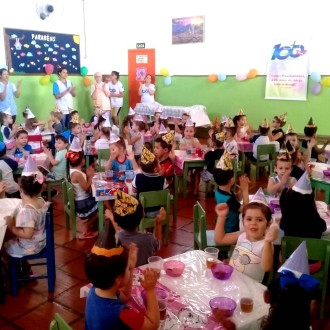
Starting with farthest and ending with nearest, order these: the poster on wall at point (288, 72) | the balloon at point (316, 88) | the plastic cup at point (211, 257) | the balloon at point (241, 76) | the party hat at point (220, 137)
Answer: the balloon at point (241, 76) < the poster on wall at point (288, 72) < the balloon at point (316, 88) < the party hat at point (220, 137) < the plastic cup at point (211, 257)

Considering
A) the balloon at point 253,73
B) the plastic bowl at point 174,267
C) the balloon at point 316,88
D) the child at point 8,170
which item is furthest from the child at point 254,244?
the balloon at point 253,73

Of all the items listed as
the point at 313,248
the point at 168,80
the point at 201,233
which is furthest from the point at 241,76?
the point at 313,248

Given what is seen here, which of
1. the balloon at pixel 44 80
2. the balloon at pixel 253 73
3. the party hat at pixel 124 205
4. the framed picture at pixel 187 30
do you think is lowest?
the party hat at pixel 124 205

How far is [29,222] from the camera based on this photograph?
321 cm

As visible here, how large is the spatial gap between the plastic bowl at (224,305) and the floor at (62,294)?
143cm

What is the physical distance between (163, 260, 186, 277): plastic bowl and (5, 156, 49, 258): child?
4.28 feet

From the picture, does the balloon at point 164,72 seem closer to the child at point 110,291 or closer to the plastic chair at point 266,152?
the plastic chair at point 266,152

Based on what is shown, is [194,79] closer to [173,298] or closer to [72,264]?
[72,264]

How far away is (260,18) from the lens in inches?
391

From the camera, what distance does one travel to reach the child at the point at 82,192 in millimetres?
4641

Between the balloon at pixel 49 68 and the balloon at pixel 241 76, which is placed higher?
the balloon at pixel 49 68

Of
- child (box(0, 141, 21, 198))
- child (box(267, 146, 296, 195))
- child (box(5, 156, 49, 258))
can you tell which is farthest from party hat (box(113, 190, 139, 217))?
child (box(0, 141, 21, 198))

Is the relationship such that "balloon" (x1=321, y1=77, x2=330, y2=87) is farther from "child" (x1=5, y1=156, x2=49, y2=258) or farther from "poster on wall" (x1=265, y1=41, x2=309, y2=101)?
"child" (x1=5, y1=156, x2=49, y2=258)

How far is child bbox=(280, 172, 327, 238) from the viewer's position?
3.00m
